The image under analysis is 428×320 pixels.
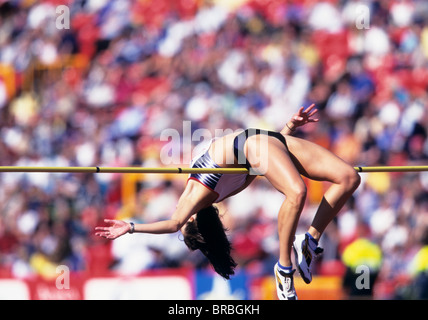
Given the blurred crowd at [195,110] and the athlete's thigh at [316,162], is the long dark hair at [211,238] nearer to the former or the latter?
the athlete's thigh at [316,162]

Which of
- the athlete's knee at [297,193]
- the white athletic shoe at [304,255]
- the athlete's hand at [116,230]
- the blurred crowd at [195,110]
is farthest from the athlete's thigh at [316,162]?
the blurred crowd at [195,110]

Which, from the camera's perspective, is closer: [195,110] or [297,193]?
[297,193]

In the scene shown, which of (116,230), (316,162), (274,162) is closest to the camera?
(116,230)

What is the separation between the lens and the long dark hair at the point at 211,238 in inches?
259

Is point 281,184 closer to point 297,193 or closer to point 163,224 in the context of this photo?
point 297,193

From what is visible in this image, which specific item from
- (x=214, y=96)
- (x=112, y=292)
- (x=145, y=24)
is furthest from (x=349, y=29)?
(x=112, y=292)

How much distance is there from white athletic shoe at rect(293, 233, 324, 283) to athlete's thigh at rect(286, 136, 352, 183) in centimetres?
47

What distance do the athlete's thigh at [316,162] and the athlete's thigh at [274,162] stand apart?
170 millimetres

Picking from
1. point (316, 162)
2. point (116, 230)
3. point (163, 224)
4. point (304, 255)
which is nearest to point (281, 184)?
point (316, 162)

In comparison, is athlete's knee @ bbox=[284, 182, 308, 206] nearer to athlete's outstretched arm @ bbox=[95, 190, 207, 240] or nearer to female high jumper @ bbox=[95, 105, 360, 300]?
female high jumper @ bbox=[95, 105, 360, 300]

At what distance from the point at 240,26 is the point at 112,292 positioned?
401cm

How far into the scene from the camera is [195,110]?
10.1 metres

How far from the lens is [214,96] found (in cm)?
1022

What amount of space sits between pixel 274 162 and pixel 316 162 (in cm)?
37
